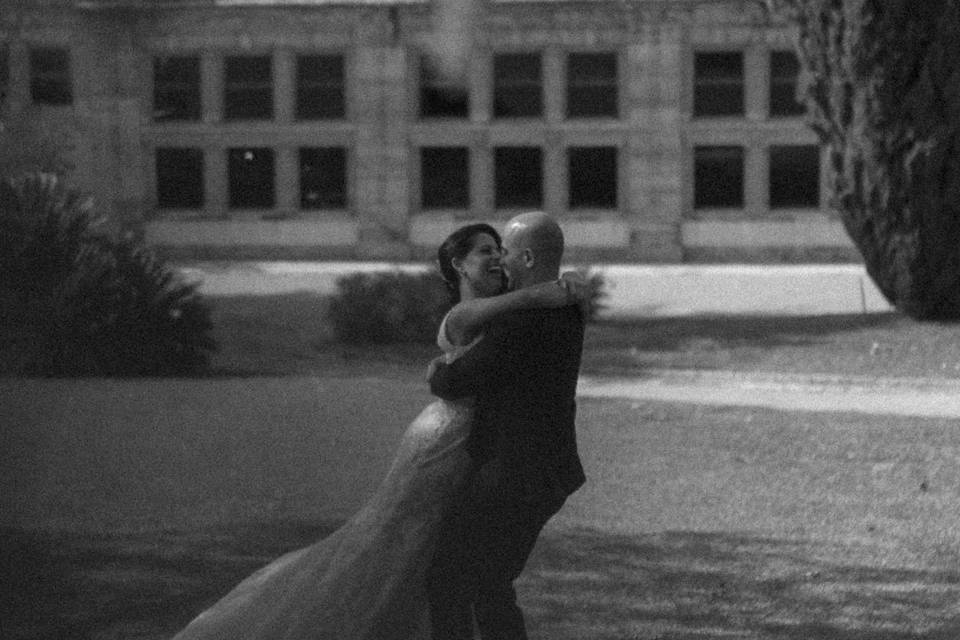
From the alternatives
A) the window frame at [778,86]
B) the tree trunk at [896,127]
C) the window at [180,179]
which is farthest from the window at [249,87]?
the tree trunk at [896,127]

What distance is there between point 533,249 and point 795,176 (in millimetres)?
37748

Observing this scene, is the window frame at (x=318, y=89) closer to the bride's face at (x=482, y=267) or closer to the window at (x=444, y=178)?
the window at (x=444, y=178)

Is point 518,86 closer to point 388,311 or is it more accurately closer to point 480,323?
point 388,311

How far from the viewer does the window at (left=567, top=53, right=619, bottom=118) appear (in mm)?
43438

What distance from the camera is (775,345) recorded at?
72.2 feet

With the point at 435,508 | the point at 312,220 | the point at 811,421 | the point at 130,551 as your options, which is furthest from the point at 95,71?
the point at 435,508

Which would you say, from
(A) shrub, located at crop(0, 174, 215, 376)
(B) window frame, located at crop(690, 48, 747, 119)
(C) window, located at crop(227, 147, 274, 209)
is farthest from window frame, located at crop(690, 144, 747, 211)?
(A) shrub, located at crop(0, 174, 215, 376)

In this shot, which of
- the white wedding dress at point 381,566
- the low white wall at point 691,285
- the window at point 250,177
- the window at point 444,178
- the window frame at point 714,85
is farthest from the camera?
the window at point 250,177

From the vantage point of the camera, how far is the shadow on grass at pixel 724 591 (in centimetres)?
858

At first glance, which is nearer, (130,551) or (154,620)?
(154,620)

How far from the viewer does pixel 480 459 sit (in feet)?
20.3

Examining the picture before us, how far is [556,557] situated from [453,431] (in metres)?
4.25

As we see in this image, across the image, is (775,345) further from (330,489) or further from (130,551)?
(130,551)

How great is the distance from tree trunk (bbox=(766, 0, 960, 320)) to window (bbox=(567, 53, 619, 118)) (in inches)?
799
